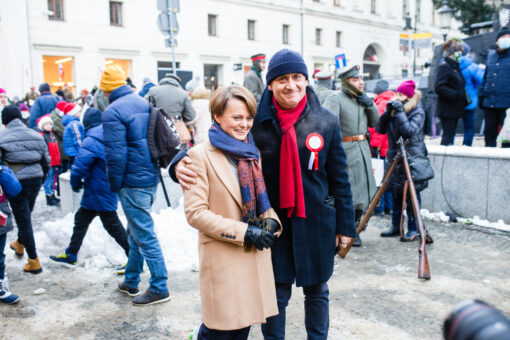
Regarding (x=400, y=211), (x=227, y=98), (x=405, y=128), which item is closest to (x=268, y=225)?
(x=227, y=98)

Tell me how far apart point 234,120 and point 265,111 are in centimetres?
30

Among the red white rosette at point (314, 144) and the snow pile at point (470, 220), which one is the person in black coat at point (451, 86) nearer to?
the snow pile at point (470, 220)

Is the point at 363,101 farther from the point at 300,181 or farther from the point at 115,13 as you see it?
the point at 115,13

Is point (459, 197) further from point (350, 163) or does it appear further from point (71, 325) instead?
point (71, 325)

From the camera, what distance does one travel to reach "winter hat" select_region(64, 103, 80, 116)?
7781mm

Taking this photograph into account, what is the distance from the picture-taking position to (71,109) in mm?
8023

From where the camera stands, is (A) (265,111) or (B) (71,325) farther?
(B) (71,325)

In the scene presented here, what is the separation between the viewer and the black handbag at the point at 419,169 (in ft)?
17.5

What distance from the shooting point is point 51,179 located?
26.5 feet

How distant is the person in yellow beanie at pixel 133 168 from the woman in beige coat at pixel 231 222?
1.58 metres

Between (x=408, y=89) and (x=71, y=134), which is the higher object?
(x=408, y=89)

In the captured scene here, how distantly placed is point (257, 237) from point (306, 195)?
0.51 m

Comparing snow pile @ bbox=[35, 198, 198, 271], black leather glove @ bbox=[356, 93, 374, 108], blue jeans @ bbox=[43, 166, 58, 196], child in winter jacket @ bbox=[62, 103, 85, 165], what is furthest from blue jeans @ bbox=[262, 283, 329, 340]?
blue jeans @ bbox=[43, 166, 58, 196]

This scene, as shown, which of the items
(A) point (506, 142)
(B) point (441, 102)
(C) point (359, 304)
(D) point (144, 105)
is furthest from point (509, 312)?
(B) point (441, 102)
